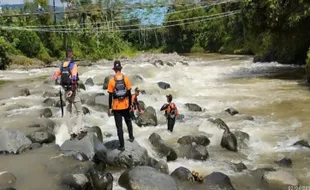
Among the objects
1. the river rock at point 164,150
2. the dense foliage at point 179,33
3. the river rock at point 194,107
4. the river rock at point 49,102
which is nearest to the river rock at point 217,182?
the river rock at point 164,150

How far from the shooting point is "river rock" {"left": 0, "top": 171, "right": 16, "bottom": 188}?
6.58 m

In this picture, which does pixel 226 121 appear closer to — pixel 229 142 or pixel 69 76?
pixel 229 142

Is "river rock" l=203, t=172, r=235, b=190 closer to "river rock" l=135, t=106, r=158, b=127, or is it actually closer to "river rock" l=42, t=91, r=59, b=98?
"river rock" l=135, t=106, r=158, b=127

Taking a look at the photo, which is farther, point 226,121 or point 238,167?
point 226,121

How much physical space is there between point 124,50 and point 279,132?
43.4m

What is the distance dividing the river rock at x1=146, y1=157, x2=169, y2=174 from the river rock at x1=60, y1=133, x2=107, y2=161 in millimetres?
878

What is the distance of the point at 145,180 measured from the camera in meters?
Result: 6.60

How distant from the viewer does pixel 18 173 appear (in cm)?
727

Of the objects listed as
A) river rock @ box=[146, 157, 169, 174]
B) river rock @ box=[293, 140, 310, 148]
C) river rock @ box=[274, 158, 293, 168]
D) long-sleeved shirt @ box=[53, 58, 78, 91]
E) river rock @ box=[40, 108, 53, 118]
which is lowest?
river rock @ box=[274, 158, 293, 168]

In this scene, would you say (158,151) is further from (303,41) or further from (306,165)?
(303,41)

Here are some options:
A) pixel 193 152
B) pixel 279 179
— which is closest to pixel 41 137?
pixel 193 152

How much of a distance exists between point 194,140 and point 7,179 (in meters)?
4.41

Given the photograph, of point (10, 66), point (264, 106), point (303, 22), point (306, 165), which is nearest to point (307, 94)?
point (264, 106)

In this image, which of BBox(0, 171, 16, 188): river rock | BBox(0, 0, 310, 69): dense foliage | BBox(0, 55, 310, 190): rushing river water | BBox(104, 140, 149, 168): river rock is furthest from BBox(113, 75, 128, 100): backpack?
BBox(0, 0, 310, 69): dense foliage
